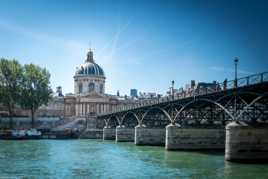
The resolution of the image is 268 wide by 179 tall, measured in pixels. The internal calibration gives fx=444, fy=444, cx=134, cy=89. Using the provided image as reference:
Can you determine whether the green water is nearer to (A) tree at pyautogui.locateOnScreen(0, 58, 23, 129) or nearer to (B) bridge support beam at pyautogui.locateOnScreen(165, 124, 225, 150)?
(B) bridge support beam at pyautogui.locateOnScreen(165, 124, 225, 150)

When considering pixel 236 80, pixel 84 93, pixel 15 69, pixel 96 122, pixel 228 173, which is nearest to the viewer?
pixel 228 173

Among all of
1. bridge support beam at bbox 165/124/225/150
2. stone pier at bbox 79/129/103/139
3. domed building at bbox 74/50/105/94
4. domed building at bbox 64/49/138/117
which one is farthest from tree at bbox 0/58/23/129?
domed building at bbox 74/50/105/94

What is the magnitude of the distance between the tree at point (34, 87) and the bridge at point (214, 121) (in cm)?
1817

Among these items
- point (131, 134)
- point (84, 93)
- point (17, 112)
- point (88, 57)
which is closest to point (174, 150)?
point (131, 134)

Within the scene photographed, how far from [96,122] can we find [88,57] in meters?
68.6

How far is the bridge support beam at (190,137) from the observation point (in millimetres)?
58406

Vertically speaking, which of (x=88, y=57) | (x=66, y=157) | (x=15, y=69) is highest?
(x=88, y=57)

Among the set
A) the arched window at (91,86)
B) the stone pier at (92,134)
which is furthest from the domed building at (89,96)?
the stone pier at (92,134)

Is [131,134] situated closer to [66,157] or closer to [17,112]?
[66,157]

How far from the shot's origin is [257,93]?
4153 cm

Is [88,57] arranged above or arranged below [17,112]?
above

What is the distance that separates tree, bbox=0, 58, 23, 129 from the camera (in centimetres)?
10012

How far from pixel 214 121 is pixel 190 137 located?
727 cm

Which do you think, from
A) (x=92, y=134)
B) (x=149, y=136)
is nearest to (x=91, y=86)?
(x=92, y=134)
